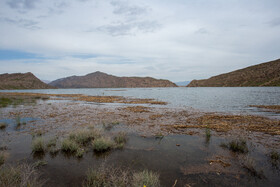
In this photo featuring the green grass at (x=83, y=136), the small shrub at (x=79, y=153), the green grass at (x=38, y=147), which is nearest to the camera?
the small shrub at (x=79, y=153)

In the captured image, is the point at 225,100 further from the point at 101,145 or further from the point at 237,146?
the point at 101,145

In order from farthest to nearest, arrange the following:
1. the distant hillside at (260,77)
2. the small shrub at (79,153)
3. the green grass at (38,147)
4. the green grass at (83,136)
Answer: the distant hillside at (260,77) → the green grass at (83,136) → the green grass at (38,147) → the small shrub at (79,153)

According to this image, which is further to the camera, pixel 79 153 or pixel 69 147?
pixel 69 147

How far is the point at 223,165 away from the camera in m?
5.83

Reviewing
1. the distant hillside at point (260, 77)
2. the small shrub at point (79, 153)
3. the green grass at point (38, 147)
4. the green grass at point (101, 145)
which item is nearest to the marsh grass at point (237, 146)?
the green grass at point (101, 145)

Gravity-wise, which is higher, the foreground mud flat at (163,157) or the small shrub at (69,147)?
the small shrub at (69,147)

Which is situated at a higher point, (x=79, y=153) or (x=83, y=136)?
(x=83, y=136)

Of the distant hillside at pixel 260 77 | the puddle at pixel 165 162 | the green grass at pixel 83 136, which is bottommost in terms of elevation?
the puddle at pixel 165 162

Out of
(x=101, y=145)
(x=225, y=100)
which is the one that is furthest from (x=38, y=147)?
(x=225, y=100)

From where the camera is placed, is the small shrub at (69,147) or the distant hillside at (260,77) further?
the distant hillside at (260,77)

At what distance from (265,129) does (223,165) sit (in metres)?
7.49

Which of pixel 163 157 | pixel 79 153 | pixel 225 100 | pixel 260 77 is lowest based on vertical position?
pixel 163 157

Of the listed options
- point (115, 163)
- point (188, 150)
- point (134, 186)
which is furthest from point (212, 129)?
point (134, 186)

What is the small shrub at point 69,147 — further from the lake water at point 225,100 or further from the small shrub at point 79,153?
the lake water at point 225,100
